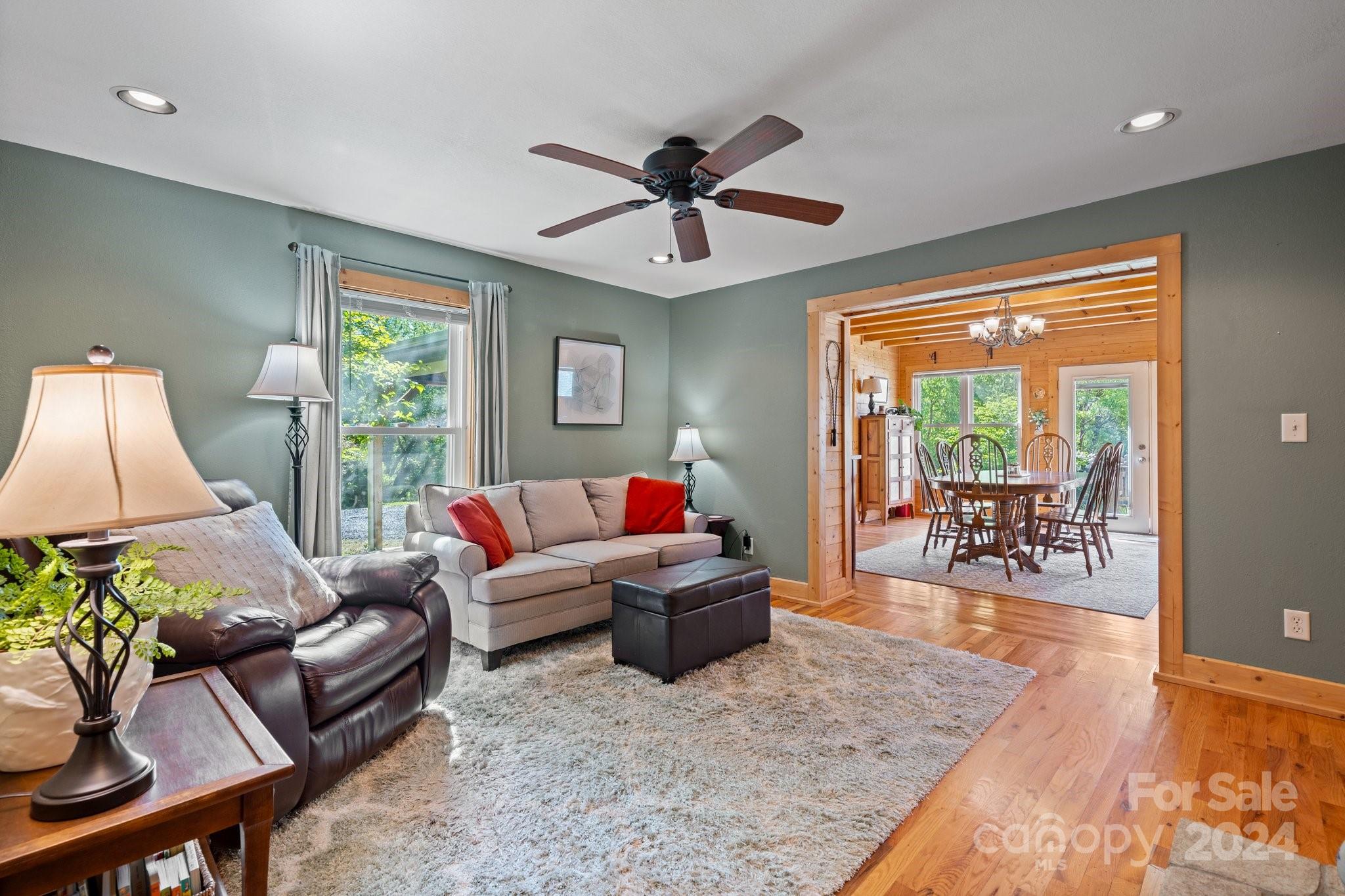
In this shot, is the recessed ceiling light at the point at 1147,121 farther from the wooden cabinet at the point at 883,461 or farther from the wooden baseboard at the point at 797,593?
the wooden cabinet at the point at 883,461

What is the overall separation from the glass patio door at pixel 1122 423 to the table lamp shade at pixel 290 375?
786 centimetres

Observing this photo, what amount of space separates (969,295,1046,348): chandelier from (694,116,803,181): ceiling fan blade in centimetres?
495

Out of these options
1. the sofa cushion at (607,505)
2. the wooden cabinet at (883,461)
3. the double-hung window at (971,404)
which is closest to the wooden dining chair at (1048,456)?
the double-hung window at (971,404)

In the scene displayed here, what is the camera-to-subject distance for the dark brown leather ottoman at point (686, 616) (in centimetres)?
298

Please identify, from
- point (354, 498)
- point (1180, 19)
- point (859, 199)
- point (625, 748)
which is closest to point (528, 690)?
point (625, 748)

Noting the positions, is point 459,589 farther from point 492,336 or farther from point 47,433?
point 47,433

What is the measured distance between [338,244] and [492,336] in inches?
41.4

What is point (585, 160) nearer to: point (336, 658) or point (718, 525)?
point (336, 658)

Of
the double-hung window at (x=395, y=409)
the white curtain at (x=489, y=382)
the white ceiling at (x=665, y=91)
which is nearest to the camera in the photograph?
the white ceiling at (x=665, y=91)

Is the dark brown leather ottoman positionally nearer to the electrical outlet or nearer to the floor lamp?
the floor lamp

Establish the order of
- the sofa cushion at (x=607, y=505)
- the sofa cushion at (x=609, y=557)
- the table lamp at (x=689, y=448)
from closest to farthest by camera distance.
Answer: the sofa cushion at (x=609, y=557), the sofa cushion at (x=607, y=505), the table lamp at (x=689, y=448)

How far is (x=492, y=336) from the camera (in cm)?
431

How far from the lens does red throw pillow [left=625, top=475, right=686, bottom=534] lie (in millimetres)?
4574

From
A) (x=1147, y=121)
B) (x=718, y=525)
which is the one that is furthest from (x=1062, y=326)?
(x=1147, y=121)
